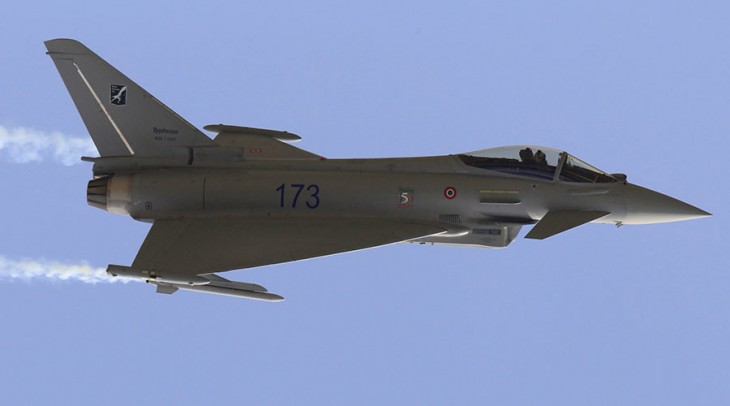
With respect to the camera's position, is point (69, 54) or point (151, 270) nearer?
point (151, 270)

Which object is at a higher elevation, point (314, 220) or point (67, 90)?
point (67, 90)

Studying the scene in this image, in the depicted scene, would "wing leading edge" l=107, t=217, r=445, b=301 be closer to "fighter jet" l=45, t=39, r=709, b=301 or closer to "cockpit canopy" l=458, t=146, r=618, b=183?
"fighter jet" l=45, t=39, r=709, b=301

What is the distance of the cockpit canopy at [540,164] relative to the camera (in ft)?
70.3

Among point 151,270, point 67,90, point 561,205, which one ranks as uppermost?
point 67,90

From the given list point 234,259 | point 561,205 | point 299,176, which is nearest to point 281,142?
point 299,176

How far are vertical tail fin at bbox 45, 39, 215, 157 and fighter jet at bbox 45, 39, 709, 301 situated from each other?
0.36 ft

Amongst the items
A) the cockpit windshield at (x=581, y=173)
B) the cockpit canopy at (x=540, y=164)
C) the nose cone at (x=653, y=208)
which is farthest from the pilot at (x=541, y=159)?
the nose cone at (x=653, y=208)

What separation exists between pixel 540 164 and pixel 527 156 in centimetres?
25

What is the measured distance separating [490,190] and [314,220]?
9.34 ft

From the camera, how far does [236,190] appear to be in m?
21.8

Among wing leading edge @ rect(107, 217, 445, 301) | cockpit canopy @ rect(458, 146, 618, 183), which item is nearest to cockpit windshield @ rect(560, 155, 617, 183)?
cockpit canopy @ rect(458, 146, 618, 183)

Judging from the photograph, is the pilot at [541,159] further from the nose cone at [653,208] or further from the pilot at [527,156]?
the nose cone at [653,208]

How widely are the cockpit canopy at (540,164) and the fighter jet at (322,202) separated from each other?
16 millimetres

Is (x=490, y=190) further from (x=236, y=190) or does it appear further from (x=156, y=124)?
(x=156, y=124)
